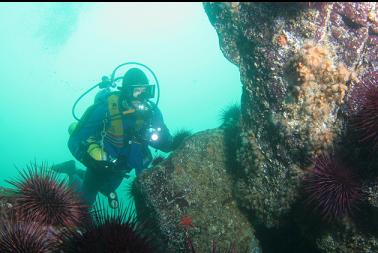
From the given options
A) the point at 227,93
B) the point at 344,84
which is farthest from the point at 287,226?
the point at 227,93

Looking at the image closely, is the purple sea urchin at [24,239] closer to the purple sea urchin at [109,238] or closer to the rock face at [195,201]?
the purple sea urchin at [109,238]

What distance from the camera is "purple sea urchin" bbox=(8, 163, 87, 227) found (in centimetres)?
498

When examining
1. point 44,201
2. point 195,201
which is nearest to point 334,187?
point 195,201

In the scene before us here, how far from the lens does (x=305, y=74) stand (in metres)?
5.14

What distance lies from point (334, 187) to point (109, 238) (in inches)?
122

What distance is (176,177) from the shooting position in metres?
6.89

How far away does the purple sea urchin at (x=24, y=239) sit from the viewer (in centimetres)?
412

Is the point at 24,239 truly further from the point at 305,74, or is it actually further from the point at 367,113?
the point at 367,113

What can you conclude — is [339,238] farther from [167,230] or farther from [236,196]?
[167,230]

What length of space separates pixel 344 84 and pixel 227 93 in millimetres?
185300

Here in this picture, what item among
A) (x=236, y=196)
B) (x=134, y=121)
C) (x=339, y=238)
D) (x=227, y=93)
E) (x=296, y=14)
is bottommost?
(x=339, y=238)

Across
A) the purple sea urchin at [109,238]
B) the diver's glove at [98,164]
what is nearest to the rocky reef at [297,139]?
the purple sea urchin at [109,238]

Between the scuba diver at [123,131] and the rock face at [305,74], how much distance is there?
11.2ft

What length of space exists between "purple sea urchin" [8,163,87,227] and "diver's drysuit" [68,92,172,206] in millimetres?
2743
